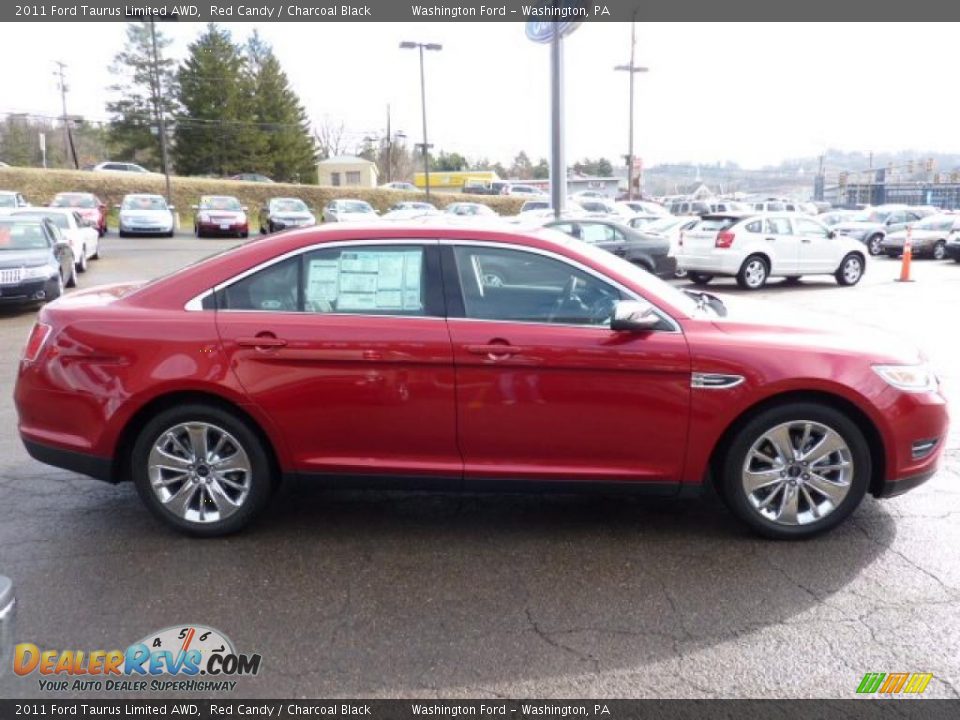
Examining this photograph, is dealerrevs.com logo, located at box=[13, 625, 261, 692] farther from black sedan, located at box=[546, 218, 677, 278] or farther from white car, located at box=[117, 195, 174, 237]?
white car, located at box=[117, 195, 174, 237]

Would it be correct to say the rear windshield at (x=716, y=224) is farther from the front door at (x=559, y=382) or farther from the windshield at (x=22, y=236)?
the front door at (x=559, y=382)

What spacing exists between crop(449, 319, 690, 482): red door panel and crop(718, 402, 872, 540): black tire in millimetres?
285

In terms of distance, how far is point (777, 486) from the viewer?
3.93m

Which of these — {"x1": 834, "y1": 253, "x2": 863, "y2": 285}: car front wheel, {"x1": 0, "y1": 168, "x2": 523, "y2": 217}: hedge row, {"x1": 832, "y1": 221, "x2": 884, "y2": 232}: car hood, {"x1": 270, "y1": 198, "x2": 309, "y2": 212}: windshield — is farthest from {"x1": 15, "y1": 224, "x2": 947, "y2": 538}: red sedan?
{"x1": 0, "y1": 168, "x2": 523, "y2": 217}: hedge row

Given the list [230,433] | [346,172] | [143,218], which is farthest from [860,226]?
[346,172]

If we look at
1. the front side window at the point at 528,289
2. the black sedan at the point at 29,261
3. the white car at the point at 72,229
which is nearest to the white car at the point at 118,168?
the white car at the point at 72,229

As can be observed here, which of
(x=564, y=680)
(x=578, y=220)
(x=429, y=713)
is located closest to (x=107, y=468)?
(x=429, y=713)

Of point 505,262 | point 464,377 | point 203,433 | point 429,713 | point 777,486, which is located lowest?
point 429,713

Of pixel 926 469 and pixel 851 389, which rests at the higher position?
pixel 851 389

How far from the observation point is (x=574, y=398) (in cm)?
381

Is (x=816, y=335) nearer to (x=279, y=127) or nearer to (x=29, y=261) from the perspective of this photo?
(x=29, y=261)

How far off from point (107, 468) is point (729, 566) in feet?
10.5

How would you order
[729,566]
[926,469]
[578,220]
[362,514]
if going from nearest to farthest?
[729,566], [926,469], [362,514], [578,220]

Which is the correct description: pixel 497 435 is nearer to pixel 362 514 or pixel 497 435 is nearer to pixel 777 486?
pixel 362 514
